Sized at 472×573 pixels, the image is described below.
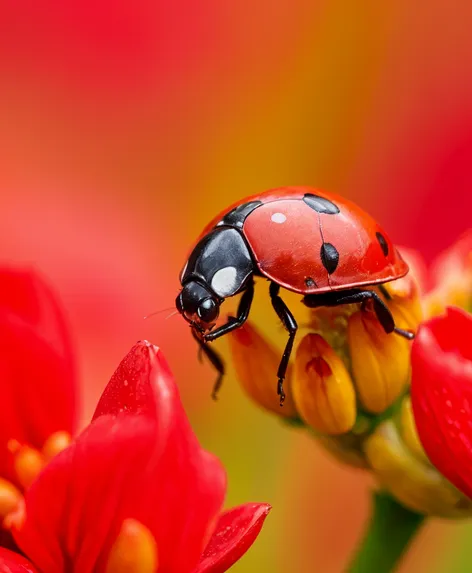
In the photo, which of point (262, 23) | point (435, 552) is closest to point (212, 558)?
point (435, 552)

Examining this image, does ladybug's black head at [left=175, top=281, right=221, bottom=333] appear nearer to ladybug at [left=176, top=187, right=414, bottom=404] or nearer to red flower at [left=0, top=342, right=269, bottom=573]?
ladybug at [left=176, top=187, right=414, bottom=404]

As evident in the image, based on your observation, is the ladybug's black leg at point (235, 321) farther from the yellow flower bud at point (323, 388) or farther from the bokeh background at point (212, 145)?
the bokeh background at point (212, 145)

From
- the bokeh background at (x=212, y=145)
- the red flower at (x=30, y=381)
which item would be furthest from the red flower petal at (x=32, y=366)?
the bokeh background at (x=212, y=145)

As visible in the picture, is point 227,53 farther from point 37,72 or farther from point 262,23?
point 37,72

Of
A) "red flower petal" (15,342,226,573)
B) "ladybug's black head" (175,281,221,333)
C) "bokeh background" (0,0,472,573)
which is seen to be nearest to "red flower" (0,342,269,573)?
"red flower petal" (15,342,226,573)

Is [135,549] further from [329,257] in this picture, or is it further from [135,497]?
[329,257]

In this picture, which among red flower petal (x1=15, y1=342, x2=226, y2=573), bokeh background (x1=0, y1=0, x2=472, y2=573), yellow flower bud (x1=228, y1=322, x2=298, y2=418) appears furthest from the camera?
bokeh background (x1=0, y1=0, x2=472, y2=573)
